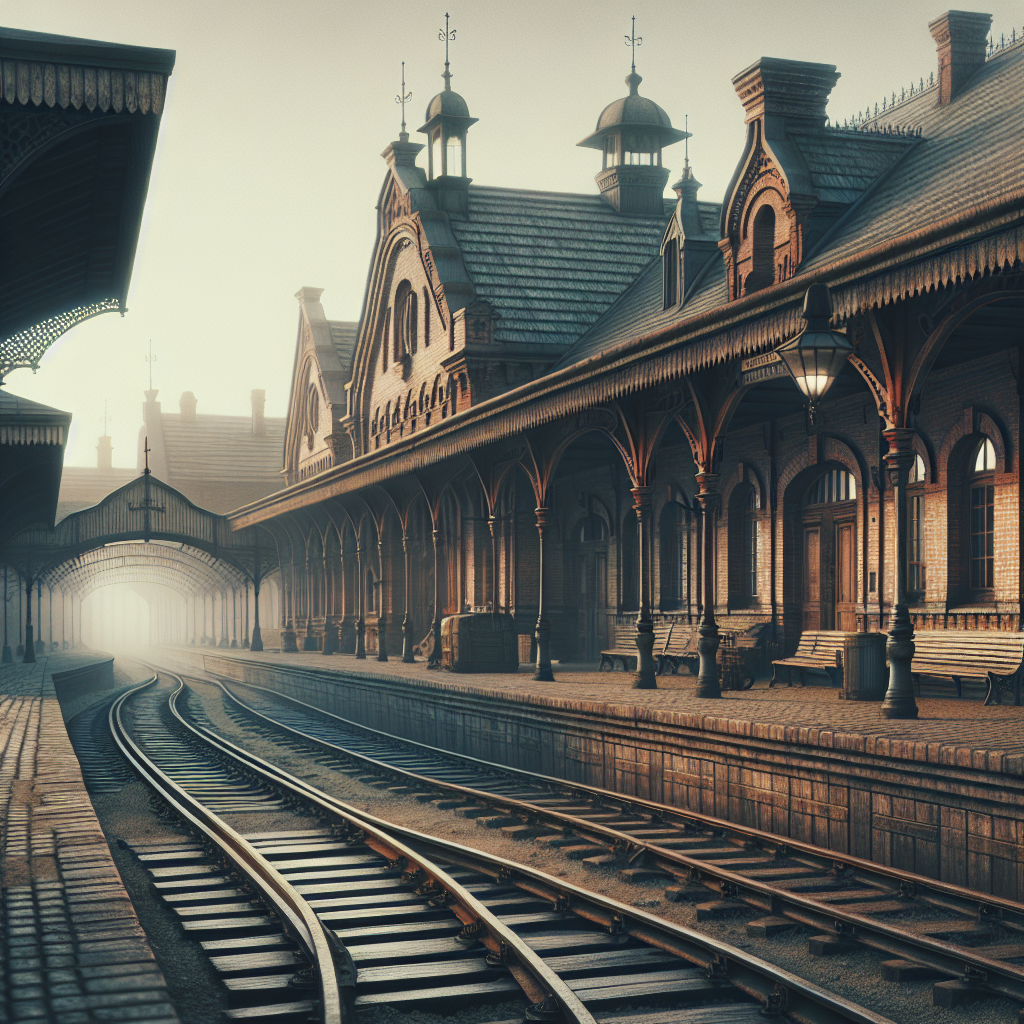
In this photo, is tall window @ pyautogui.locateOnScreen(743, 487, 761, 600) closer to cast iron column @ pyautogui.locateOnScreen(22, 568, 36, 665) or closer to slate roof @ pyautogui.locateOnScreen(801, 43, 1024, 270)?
slate roof @ pyautogui.locateOnScreen(801, 43, 1024, 270)

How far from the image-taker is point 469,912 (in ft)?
23.7

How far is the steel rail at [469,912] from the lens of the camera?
18.6 ft

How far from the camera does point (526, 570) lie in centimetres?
2516

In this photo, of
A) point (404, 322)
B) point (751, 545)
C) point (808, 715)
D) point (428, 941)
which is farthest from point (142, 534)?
point (428, 941)

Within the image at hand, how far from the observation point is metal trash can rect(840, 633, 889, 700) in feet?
39.4

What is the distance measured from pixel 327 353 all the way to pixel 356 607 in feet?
30.5

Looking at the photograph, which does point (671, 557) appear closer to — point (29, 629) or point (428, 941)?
point (428, 941)

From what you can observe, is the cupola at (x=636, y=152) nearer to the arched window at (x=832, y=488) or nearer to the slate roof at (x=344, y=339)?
the slate roof at (x=344, y=339)

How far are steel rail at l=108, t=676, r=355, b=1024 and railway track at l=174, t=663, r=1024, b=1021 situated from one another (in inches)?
82.6

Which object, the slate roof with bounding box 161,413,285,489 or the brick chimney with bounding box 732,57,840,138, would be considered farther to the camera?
the slate roof with bounding box 161,413,285,489

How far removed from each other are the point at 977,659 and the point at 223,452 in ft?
165

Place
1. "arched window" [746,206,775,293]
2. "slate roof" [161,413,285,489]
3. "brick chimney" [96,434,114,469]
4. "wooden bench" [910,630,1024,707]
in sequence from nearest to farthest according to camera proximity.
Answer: "wooden bench" [910,630,1024,707], "arched window" [746,206,775,293], "slate roof" [161,413,285,489], "brick chimney" [96,434,114,469]

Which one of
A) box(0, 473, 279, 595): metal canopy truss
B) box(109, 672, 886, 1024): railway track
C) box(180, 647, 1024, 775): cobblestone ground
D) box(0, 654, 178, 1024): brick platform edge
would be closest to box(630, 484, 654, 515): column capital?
box(180, 647, 1024, 775): cobblestone ground

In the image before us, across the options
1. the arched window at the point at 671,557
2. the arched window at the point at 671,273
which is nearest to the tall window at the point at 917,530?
A: the arched window at the point at 671,557
